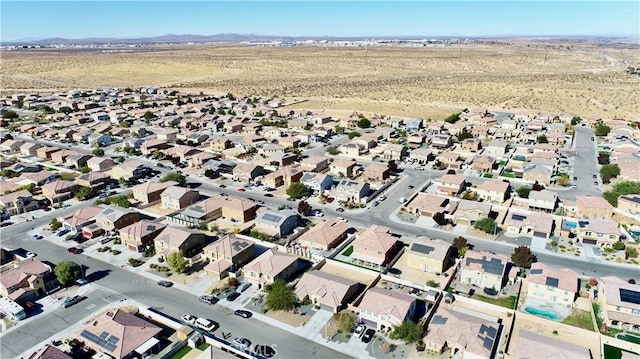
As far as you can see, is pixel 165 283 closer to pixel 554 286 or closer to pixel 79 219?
pixel 79 219

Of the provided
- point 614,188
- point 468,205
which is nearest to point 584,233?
point 468,205

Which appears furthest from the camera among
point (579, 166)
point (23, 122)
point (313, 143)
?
point (23, 122)

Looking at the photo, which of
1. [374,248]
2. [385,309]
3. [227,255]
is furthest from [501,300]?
[227,255]

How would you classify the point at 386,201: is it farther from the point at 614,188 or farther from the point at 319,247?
the point at 614,188

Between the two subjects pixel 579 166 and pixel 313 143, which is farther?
pixel 313 143

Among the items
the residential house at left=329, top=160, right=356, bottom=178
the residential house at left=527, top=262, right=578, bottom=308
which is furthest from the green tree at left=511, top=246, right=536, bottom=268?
the residential house at left=329, top=160, right=356, bottom=178

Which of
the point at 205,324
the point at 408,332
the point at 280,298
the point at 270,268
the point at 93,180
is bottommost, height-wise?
the point at 205,324
